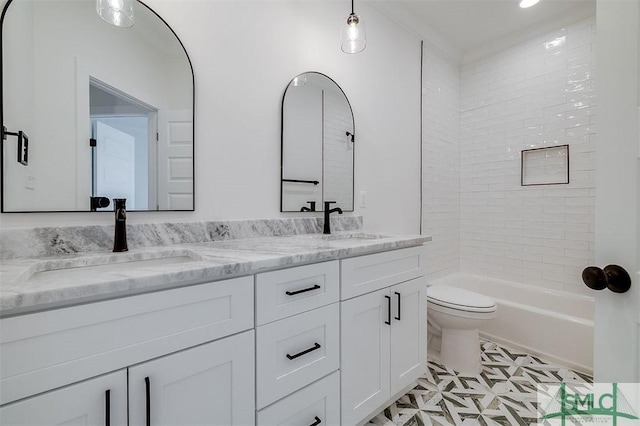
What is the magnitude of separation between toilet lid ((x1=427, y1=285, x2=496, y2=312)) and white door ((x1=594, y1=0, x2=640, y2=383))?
1220mm

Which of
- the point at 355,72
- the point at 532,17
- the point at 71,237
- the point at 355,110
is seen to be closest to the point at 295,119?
the point at 355,110

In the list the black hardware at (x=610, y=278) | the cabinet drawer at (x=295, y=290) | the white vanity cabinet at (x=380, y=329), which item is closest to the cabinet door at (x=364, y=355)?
the white vanity cabinet at (x=380, y=329)

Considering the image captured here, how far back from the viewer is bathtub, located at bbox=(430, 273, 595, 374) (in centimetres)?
197

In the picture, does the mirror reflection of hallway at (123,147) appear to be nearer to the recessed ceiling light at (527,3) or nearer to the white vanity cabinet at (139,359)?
the white vanity cabinet at (139,359)

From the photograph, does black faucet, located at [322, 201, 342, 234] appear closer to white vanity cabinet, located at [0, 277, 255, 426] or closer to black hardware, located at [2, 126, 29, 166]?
white vanity cabinet, located at [0, 277, 255, 426]

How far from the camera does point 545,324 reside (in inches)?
84.0

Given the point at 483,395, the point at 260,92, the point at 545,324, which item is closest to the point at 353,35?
the point at 260,92

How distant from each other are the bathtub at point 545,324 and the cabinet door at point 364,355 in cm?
142

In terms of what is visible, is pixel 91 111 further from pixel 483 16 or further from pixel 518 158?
pixel 518 158

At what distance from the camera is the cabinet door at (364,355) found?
1229 mm

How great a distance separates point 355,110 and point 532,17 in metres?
1.80

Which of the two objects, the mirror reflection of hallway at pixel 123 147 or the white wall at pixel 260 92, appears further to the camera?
the white wall at pixel 260 92

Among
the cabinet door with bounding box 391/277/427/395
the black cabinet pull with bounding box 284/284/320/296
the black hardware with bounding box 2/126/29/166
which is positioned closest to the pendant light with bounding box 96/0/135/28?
the black hardware with bounding box 2/126/29/166

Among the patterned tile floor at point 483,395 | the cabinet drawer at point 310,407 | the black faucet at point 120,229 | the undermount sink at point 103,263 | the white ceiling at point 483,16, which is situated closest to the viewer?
the undermount sink at point 103,263
